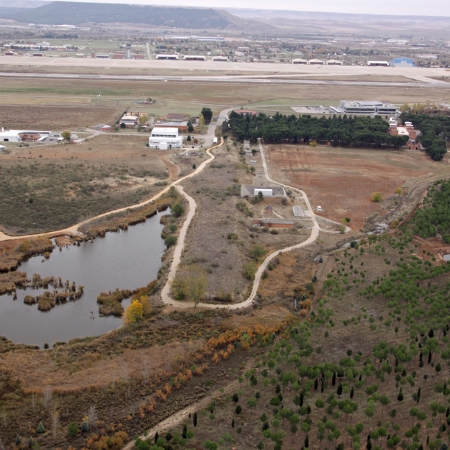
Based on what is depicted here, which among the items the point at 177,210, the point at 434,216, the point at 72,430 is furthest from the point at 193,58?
the point at 72,430

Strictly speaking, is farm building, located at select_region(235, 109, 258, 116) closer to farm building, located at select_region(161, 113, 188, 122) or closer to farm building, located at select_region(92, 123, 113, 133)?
farm building, located at select_region(161, 113, 188, 122)

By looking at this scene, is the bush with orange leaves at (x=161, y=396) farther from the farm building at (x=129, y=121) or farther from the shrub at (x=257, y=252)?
the farm building at (x=129, y=121)

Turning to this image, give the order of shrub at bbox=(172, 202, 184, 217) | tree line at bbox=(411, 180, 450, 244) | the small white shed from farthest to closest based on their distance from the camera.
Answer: the small white shed, shrub at bbox=(172, 202, 184, 217), tree line at bbox=(411, 180, 450, 244)

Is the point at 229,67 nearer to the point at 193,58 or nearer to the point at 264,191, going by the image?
the point at 193,58

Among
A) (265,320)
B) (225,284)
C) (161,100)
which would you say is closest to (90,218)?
(225,284)

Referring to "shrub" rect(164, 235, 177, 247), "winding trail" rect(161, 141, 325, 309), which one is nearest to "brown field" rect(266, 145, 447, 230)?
"winding trail" rect(161, 141, 325, 309)
